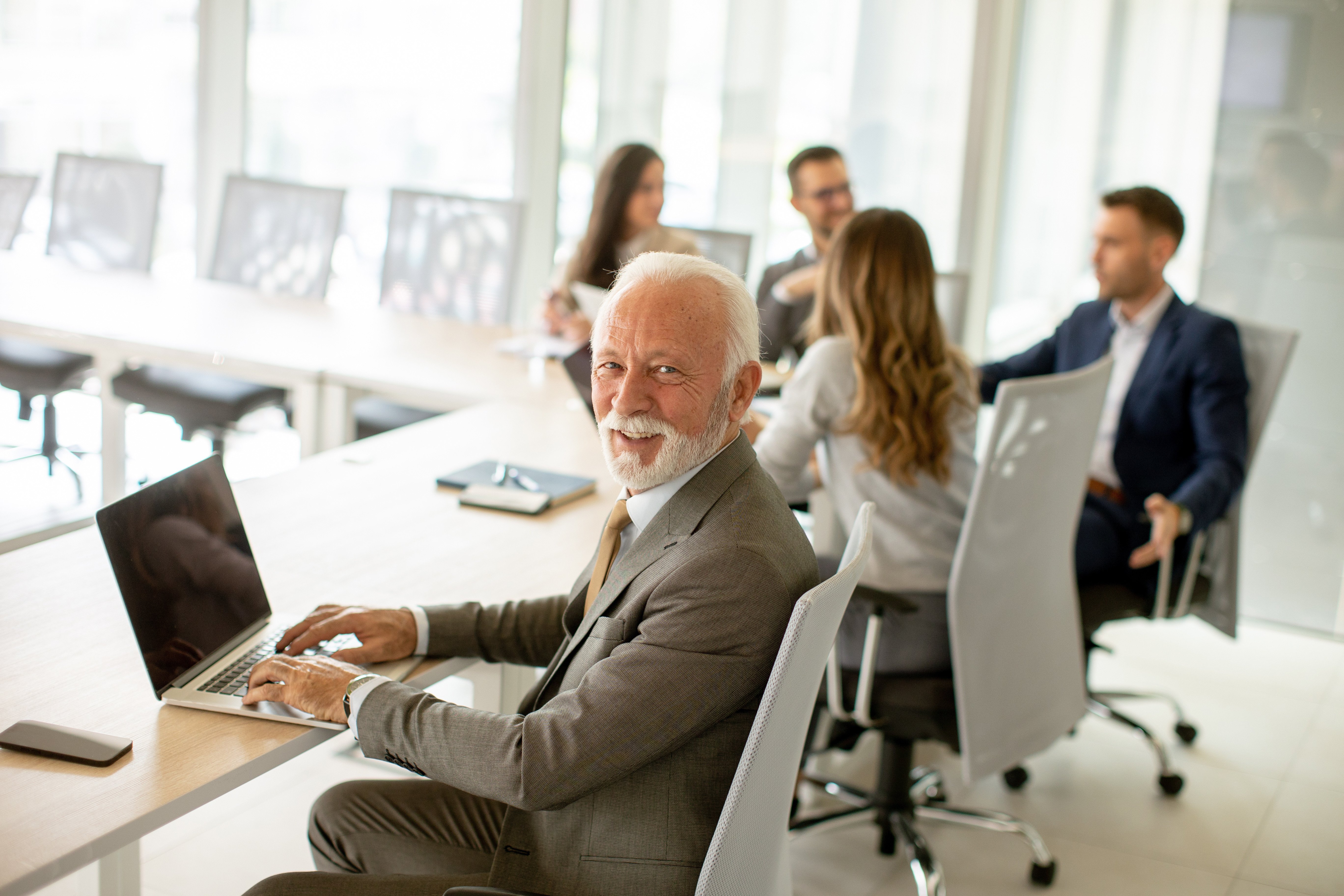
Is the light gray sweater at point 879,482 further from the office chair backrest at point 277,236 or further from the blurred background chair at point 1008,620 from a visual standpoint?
the office chair backrest at point 277,236

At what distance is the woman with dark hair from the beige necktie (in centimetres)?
232

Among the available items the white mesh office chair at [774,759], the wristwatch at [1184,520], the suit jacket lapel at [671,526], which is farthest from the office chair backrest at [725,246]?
the white mesh office chair at [774,759]

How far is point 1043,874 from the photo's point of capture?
8.27ft

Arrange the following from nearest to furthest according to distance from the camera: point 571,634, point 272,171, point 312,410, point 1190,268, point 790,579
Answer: point 790,579
point 571,634
point 312,410
point 1190,268
point 272,171

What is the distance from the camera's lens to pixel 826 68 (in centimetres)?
501

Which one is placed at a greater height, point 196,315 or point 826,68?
point 826,68

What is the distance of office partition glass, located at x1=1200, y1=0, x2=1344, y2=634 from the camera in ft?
13.1

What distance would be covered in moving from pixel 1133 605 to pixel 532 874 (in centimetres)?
183

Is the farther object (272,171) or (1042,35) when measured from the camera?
(272,171)

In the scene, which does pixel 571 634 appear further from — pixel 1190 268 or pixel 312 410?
pixel 1190 268

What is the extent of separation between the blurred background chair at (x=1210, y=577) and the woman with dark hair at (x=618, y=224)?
1.71m

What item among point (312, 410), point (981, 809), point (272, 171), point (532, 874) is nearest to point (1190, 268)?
point (981, 809)

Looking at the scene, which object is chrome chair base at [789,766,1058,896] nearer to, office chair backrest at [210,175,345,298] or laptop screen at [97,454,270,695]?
laptop screen at [97,454,270,695]

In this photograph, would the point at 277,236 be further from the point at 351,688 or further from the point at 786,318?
the point at 351,688
